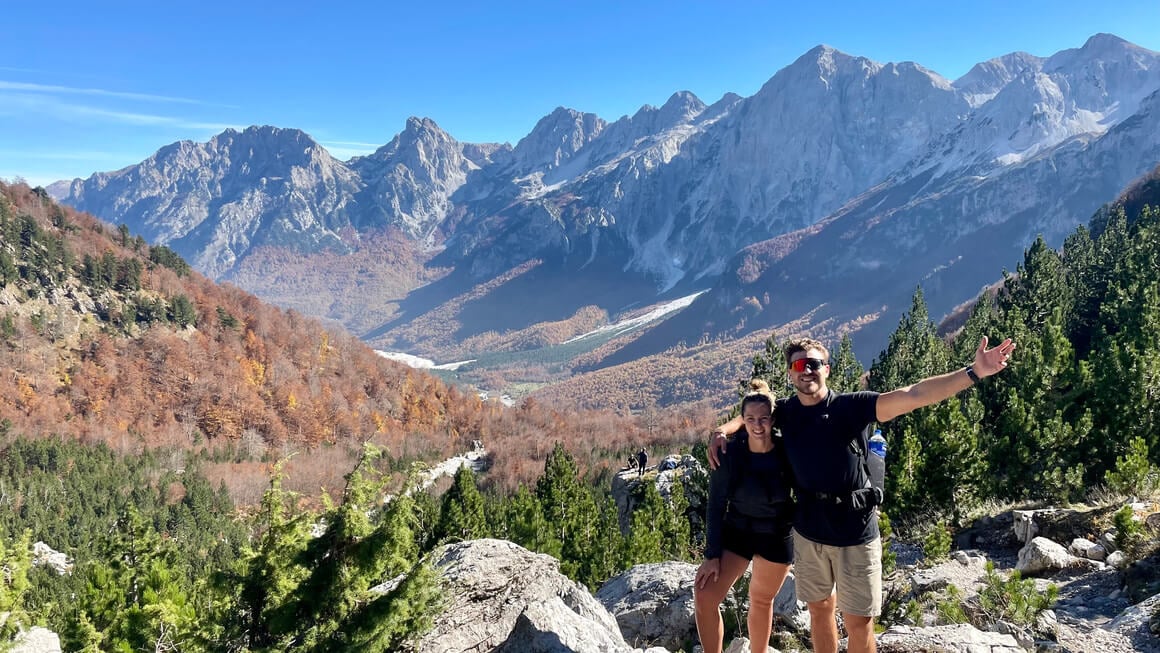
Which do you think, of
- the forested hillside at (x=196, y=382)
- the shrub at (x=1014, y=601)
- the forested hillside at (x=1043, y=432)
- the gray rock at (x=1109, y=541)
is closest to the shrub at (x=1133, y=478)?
the forested hillside at (x=1043, y=432)

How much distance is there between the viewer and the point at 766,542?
7.06 metres

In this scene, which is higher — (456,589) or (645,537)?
(456,589)

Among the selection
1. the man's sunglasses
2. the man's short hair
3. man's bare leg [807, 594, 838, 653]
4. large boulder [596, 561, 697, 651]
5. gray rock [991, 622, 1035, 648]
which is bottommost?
large boulder [596, 561, 697, 651]

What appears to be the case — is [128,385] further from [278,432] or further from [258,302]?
[258,302]

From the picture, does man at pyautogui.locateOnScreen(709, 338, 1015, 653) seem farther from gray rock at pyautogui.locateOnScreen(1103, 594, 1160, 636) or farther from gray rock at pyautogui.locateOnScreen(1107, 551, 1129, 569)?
gray rock at pyautogui.locateOnScreen(1107, 551, 1129, 569)

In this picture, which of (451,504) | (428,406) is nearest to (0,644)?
(451,504)

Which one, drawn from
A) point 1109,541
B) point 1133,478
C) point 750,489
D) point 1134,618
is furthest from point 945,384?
point 1133,478

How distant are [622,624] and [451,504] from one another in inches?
1271

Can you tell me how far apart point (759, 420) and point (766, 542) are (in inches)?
65.1

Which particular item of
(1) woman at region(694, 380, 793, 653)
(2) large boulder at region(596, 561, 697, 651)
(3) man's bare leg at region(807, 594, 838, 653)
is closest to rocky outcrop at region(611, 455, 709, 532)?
(2) large boulder at region(596, 561, 697, 651)

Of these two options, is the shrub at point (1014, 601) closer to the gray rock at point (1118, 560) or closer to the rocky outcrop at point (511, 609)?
the gray rock at point (1118, 560)

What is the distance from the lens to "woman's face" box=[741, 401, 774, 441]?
21.2ft

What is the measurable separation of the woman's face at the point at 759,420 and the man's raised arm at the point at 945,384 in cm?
110

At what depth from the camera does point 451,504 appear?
145 feet
